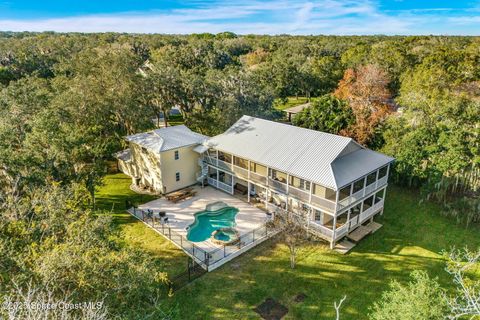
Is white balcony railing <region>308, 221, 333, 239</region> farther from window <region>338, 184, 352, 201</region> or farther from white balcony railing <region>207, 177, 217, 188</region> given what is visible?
white balcony railing <region>207, 177, 217, 188</region>

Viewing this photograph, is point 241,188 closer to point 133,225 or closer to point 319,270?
point 133,225

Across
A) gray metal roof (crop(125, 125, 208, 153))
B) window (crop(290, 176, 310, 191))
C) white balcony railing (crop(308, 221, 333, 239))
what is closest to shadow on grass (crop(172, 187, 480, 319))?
white balcony railing (crop(308, 221, 333, 239))

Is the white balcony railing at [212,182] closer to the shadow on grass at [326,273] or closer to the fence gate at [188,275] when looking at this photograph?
the shadow on grass at [326,273]

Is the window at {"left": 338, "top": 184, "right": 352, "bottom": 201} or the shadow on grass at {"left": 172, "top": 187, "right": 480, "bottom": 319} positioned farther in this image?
the window at {"left": 338, "top": 184, "right": 352, "bottom": 201}

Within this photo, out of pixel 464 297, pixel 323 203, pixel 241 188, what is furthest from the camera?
pixel 241 188

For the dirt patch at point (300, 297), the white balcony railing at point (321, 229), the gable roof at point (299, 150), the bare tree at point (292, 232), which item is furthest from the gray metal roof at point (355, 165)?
the dirt patch at point (300, 297)


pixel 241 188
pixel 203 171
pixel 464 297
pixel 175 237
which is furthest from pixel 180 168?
pixel 464 297

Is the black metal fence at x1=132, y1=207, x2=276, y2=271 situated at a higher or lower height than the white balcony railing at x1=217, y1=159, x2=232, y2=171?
lower
